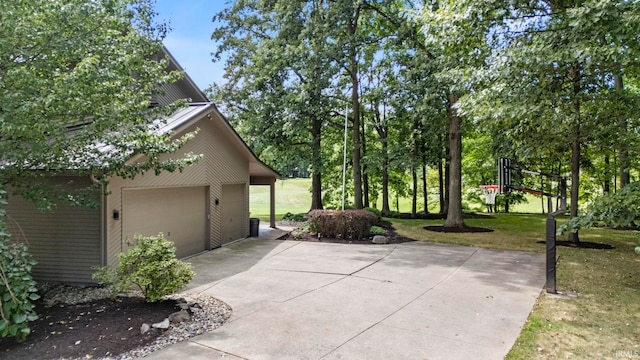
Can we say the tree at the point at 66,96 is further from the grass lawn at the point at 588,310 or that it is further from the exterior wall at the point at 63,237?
the grass lawn at the point at 588,310

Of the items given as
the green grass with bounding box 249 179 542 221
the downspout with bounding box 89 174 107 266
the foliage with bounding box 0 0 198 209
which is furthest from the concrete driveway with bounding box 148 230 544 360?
the green grass with bounding box 249 179 542 221

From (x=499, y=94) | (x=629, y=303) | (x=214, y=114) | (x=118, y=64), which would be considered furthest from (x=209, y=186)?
(x=629, y=303)

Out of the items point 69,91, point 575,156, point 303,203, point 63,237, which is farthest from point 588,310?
point 303,203

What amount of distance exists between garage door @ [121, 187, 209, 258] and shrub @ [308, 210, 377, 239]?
3947mm

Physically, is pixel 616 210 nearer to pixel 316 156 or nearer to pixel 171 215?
pixel 171 215

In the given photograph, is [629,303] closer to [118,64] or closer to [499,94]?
[499,94]

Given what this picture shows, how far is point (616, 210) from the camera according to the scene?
238 inches

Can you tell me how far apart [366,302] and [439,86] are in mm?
9904

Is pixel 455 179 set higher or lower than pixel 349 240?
higher

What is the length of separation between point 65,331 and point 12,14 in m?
4.25

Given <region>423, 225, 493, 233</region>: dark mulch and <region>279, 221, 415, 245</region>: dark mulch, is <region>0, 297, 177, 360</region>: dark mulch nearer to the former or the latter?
<region>279, 221, 415, 245</region>: dark mulch

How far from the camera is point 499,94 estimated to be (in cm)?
857

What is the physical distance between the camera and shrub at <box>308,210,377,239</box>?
1322 centimetres

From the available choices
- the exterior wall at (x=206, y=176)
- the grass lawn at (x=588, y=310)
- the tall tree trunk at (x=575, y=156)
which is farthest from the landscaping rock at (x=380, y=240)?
the tall tree trunk at (x=575, y=156)
